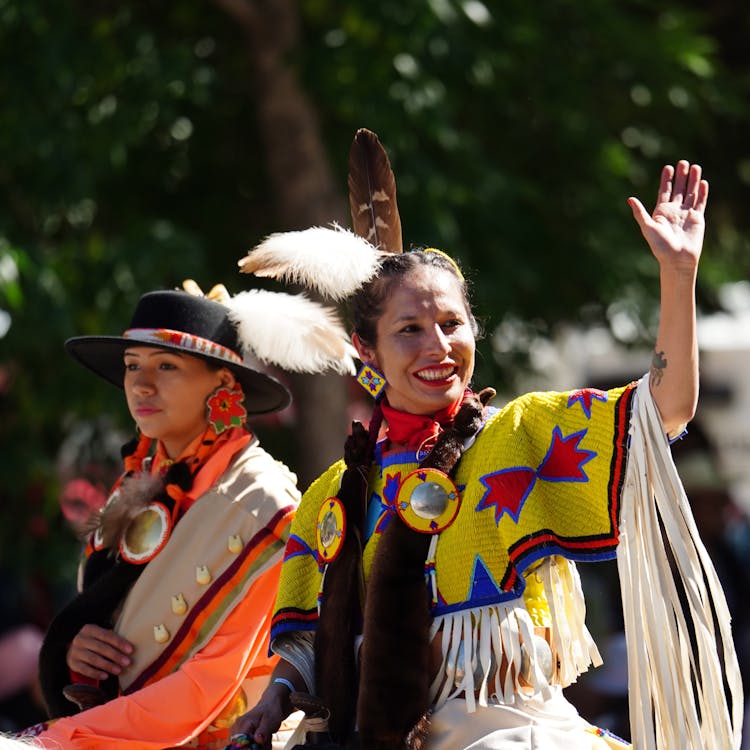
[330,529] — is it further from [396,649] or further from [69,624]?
[69,624]

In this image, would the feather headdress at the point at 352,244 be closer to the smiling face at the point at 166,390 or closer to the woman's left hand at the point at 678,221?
the smiling face at the point at 166,390

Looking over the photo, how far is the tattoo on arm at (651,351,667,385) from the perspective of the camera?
8.95 ft

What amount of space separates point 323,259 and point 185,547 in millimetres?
976

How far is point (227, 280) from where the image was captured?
717 centimetres

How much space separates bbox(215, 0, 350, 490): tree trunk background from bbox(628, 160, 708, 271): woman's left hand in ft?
13.5

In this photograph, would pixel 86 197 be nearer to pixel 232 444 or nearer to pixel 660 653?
pixel 232 444

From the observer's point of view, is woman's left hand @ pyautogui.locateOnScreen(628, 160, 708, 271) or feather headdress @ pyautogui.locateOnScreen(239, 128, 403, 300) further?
feather headdress @ pyautogui.locateOnScreen(239, 128, 403, 300)

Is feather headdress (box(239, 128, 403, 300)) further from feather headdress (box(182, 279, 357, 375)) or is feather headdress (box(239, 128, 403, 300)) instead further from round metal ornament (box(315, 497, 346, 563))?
round metal ornament (box(315, 497, 346, 563))

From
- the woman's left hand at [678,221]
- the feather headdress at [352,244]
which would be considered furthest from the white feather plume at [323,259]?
Result: the woman's left hand at [678,221]

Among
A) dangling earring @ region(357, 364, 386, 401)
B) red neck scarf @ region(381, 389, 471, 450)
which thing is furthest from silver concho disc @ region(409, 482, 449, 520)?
dangling earring @ region(357, 364, 386, 401)

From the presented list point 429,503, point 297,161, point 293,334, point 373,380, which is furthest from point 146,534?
point 297,161

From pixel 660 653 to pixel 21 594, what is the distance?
4.95 m

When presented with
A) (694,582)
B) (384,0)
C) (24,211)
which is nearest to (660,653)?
(694,582)

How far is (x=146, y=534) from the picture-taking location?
386 centimetres
